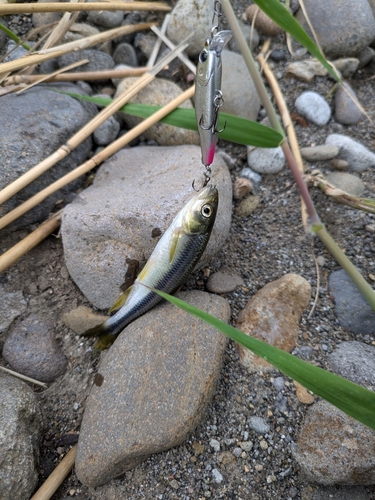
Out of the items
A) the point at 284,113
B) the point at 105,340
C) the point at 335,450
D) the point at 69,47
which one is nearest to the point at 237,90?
the point at 284,113

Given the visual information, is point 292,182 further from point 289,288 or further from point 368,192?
point 289,288

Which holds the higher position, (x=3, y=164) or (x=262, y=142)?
(x=3, y=164)

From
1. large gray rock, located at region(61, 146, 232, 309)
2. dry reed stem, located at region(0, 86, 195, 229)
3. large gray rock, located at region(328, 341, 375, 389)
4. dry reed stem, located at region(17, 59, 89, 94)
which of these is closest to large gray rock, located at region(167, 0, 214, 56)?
dry reed stem, located at region(0, 86, 195, 229)

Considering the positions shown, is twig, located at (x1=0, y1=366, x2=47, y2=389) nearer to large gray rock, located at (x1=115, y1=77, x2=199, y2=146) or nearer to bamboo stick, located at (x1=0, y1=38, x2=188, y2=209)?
bamboo stick, located at (x1=0, y1=38, x2=188, y2=209)

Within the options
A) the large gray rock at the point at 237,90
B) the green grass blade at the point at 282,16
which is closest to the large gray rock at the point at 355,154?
the large gray rock at the point at 237,90

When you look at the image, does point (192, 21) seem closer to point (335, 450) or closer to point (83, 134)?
point (83, 134)

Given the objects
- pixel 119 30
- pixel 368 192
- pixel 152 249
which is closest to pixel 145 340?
pixel 152 249
